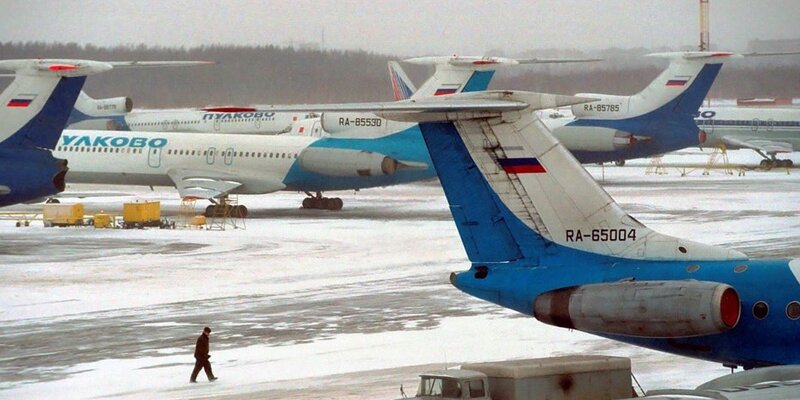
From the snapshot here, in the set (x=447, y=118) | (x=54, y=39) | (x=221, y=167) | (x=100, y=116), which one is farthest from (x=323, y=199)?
(x=447, y=118)

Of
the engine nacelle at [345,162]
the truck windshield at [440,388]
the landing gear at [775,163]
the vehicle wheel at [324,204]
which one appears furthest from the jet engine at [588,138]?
the truck windshield at [440,388]

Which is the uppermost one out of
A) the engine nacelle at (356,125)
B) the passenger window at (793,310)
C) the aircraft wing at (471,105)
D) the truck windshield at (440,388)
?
the engine nacelle at (356,125)

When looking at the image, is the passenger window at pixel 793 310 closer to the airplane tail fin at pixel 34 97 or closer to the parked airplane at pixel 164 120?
the airplane tail fin at pixel 34 97

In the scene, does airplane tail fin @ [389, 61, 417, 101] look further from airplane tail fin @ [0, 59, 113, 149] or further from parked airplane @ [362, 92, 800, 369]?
parked airplane @ [362, 92, 800, 369]

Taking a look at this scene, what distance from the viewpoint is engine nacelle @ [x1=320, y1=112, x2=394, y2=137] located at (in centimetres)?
4388

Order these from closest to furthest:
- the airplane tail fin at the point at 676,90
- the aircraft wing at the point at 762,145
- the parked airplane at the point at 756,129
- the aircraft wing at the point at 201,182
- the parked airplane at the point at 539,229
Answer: the parked airplane at the point at 539,229, the aircraft wing at the point at 201,182, the airplane tail fin at the point at 676,90, the aircraft wing at the point at 762,145, the parked airplane at the point at 756,129

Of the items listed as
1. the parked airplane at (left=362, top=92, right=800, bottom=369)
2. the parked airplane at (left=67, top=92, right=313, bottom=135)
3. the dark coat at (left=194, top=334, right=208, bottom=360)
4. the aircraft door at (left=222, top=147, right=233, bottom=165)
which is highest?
the parked airplane at (left=67, top=92, right=313, bottom=135)

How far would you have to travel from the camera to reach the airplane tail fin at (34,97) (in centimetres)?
3062

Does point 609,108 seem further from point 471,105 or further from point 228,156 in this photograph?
point 471,105

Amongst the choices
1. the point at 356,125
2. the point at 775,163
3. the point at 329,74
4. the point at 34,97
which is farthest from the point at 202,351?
the point at 775,163

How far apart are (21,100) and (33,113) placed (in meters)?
0.40

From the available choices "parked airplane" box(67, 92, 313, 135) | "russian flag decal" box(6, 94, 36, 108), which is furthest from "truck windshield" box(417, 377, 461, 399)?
"parked airplane" box(67, 92, 313, 135)

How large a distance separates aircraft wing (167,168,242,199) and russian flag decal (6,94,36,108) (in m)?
12.1

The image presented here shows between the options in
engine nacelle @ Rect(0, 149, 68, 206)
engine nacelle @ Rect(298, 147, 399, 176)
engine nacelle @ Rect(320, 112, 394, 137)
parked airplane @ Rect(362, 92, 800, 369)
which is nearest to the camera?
parked airplane @ Rect(362, 92, 800, 369)
